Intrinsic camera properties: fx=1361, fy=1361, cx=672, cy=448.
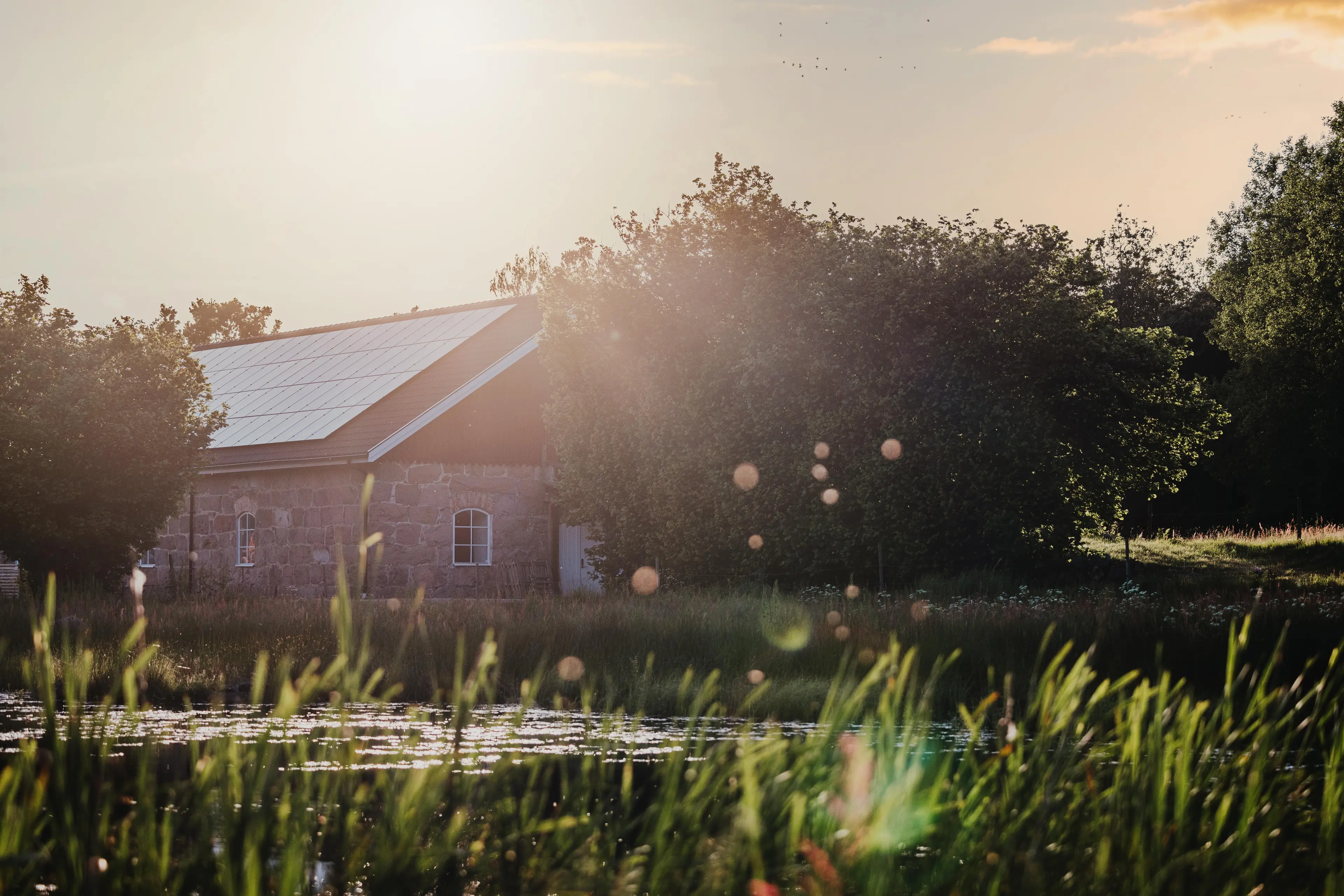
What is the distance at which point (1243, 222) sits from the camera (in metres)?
42.0

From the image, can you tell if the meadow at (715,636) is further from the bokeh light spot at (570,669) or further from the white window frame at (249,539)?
the white window frame at (249,539)

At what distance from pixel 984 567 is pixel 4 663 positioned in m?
13.6

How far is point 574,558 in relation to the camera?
1051 inches

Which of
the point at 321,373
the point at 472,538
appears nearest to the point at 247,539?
the point at 472,538

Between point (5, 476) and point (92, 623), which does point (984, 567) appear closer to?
point (92, 623)

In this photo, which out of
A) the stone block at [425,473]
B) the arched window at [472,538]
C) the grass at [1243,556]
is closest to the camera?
the grass at [1243,556]

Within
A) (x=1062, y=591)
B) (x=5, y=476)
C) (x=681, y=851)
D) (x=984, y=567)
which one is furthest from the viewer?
(x=984, y=567)

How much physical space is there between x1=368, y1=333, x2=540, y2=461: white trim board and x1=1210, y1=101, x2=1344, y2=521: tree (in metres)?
18.6

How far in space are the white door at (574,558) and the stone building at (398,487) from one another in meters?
0.02

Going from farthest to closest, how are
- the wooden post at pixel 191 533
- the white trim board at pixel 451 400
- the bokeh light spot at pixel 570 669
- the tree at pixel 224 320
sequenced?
1. the tree at pixel 224 320
2. the wooden post at pixel 191 533
3. the white trim board at pixel 451 400
4. the bokeh light spot at pixel 570 669

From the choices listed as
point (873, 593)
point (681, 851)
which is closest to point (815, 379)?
point (873, 593)

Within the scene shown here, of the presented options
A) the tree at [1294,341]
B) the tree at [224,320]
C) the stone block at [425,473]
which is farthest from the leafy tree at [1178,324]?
the tree at [224,320]

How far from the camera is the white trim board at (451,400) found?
78.0ft

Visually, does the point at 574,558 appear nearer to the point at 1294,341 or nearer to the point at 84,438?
the point at 84,438
